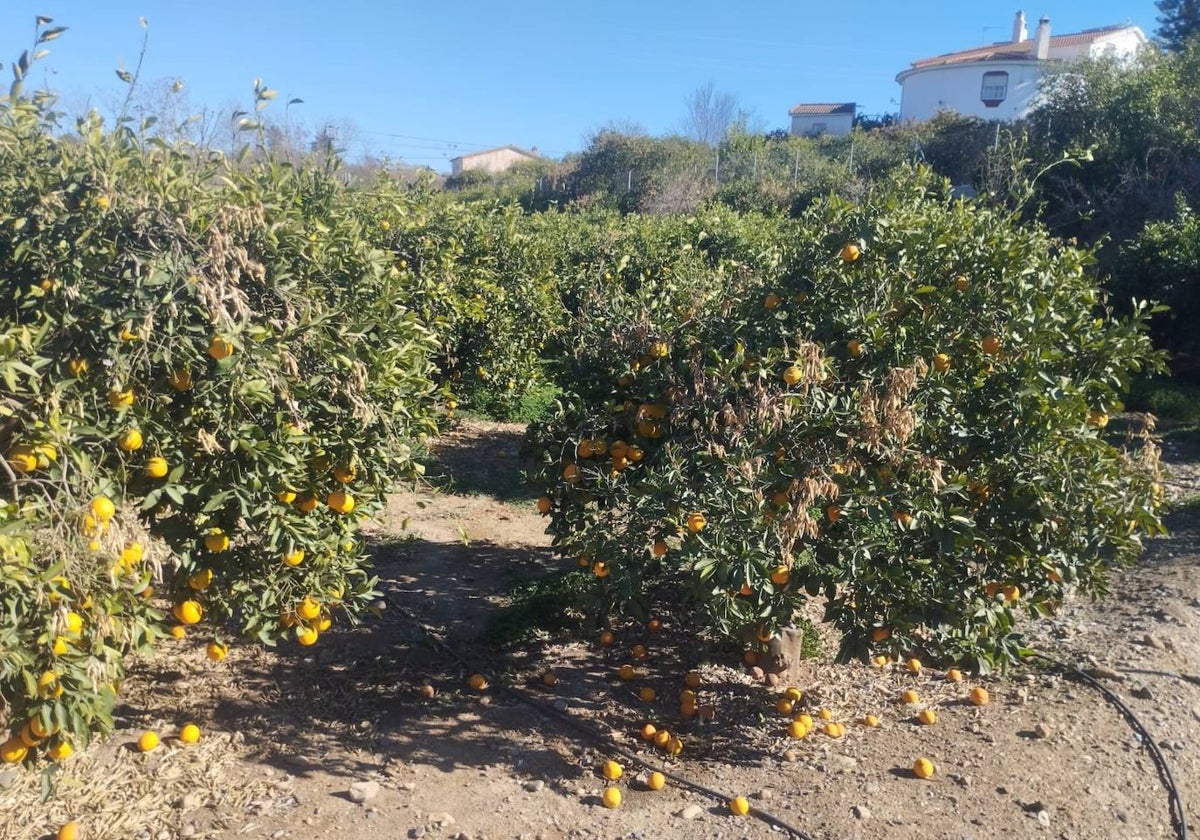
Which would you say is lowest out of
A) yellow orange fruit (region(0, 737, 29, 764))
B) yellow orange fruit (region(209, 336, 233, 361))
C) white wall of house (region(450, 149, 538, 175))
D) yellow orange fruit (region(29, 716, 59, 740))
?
yellow orange fruit (region(0, 737, 29, 764))

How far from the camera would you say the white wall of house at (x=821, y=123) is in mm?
45781

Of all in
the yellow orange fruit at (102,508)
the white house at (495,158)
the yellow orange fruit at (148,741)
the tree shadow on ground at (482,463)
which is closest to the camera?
the yellow orange fruit at (102,508)

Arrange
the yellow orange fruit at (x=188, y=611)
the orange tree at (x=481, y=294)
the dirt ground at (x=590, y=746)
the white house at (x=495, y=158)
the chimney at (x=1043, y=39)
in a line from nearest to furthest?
the yellow orange fruit at (x=188, y=611) → the dirt ground at (x=590, y=746) → the orange tree at (x=481, y=294) → the chimney at (x=1043, y=39) → the white house at (x=495, y=158)

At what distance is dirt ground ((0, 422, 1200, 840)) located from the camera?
311 cm

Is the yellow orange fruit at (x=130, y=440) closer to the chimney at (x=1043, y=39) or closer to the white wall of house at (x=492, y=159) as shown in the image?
the chimney at (x=1043, y=39)

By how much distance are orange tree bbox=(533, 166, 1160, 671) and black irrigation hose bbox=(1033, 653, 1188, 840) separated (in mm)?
585

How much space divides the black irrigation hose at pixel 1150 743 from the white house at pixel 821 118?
44068 mm

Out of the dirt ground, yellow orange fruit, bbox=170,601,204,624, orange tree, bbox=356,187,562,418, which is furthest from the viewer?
orange tree, bbox=356,187,562,418

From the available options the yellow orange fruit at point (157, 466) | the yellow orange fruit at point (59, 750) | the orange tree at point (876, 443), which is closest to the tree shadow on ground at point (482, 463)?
the orange tree at point (876, 443)

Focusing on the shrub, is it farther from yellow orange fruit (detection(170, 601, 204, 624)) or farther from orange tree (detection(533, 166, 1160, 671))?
yellow orange fruit (detection(170, 601, 204, 624))

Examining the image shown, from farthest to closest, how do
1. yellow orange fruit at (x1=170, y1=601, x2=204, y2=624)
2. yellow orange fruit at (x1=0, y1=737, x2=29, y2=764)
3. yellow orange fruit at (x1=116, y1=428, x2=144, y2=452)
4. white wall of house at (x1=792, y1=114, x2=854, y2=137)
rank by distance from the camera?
white wall of house at (x1=792, y1=114, x2=854, y2=137) → yellow orange fruit at (x1=170, y1=601, x2=204, y2=624) → yellow orange fruit at (x1=116, y1=428, x2=144, y2=452) → yellow orange fruit at (x1=0, y1=737, x2=29, y2=764)

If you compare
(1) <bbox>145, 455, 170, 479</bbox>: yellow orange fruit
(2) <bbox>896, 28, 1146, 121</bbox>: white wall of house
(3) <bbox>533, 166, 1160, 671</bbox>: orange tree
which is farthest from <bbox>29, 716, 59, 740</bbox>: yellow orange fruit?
(2) <bbox>896, 28, 1146, 121</bbox>: white wall of house

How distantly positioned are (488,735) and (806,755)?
120 centimetres

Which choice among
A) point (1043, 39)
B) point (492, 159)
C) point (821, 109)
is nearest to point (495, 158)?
point (492, 159)
